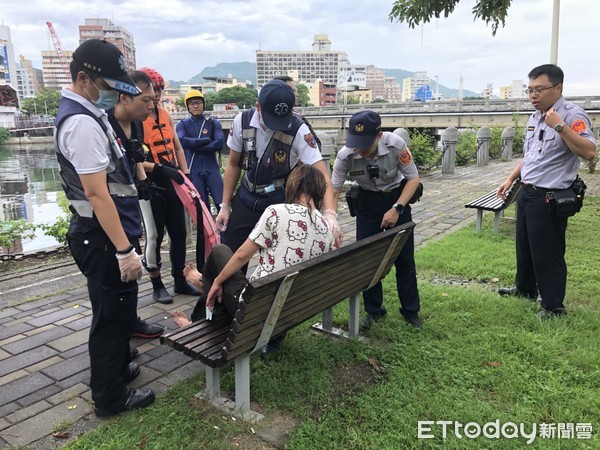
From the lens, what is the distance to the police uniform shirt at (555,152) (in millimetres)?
3414

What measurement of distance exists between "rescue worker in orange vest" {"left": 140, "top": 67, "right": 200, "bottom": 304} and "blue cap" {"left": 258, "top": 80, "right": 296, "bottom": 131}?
1154 millimetres

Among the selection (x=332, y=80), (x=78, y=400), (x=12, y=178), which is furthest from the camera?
(x=332, y=80)

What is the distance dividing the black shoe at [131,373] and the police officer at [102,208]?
0.23m

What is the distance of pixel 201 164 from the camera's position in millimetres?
5711

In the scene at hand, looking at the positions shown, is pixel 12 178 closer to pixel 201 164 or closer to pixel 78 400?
pixel 201 164

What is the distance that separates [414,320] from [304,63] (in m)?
182

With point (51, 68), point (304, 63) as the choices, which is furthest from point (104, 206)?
point (304, 63)

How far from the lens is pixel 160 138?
13.3 feet

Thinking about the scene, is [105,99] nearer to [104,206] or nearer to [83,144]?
[83,144]

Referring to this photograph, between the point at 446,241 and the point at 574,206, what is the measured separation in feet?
8.35

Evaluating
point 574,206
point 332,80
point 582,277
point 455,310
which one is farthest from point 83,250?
point 332,80

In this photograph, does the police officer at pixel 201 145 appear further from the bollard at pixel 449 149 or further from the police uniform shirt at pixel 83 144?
the bollard at pixel 449 149

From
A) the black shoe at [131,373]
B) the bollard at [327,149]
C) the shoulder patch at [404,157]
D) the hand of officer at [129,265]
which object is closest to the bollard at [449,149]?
the bollard at [327,149]

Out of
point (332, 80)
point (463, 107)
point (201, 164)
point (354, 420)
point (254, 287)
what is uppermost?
point (332, 80)
